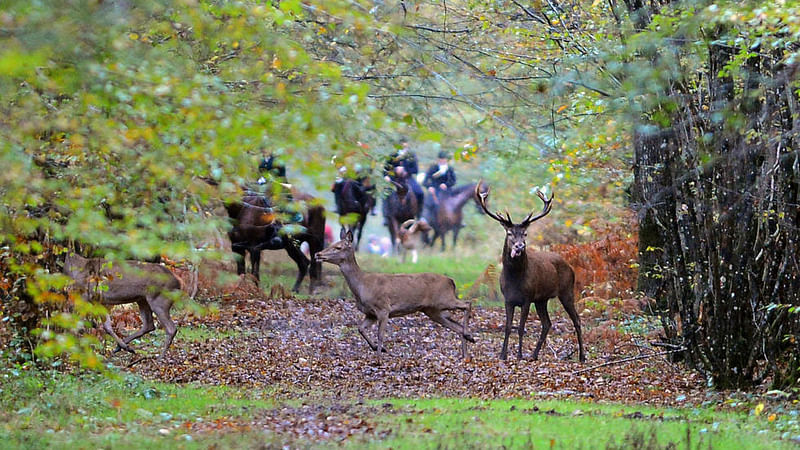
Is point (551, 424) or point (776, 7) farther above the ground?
point (776, 7)

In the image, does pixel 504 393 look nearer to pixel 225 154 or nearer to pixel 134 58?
pixel 225 154

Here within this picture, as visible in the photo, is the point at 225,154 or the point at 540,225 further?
the point at 540,225

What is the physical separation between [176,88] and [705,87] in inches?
285

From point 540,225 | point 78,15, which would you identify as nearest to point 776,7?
point 78,15

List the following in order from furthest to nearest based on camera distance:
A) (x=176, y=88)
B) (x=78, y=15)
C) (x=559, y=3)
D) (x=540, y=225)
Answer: (x=540, y=225)
(x=559, y=3)
(x=176, y=88)
(x=78, y=15)

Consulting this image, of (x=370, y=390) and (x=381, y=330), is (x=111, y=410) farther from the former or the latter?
(x=381, y=330)

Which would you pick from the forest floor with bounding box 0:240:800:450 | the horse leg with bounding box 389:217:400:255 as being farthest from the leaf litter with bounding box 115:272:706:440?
the horse leg with bounding box 389:217:400:255

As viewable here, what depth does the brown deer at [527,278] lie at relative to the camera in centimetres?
1416

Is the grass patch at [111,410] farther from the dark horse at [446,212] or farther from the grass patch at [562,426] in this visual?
the dark horse at [446,212]

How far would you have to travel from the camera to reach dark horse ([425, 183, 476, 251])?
3406 cm

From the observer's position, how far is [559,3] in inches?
617

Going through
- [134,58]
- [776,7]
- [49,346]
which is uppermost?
[776,7]

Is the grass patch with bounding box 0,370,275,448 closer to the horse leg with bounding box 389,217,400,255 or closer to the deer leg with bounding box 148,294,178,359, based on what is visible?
the deer leg with bounding box 148,294,178,359

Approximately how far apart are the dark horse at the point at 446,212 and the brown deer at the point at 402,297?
1811 cm
